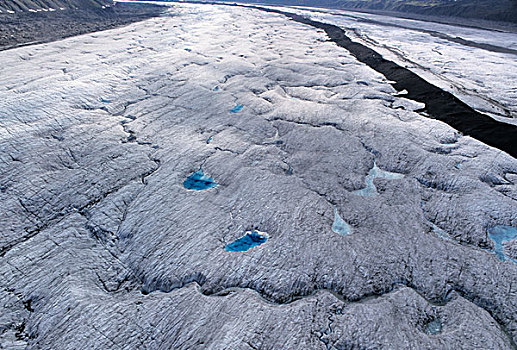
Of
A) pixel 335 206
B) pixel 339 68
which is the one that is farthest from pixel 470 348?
pixel 339 68

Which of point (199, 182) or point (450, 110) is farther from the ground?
point (450, 110)

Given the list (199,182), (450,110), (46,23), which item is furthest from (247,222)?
(46,23)

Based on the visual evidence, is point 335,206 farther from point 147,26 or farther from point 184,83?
point 147,26

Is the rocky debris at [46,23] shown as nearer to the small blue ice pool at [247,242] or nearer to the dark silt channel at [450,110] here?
the small blue ice pool at [247,242]

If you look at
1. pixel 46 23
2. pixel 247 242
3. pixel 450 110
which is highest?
pixel 450 110

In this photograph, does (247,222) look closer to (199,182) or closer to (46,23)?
(199,182)

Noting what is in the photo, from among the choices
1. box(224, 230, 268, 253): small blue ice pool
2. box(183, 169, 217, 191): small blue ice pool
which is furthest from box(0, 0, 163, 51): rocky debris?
box(224, 230, 268, 253): small blue ice pool

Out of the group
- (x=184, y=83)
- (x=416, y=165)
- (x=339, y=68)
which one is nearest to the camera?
(x=416, y=165)
